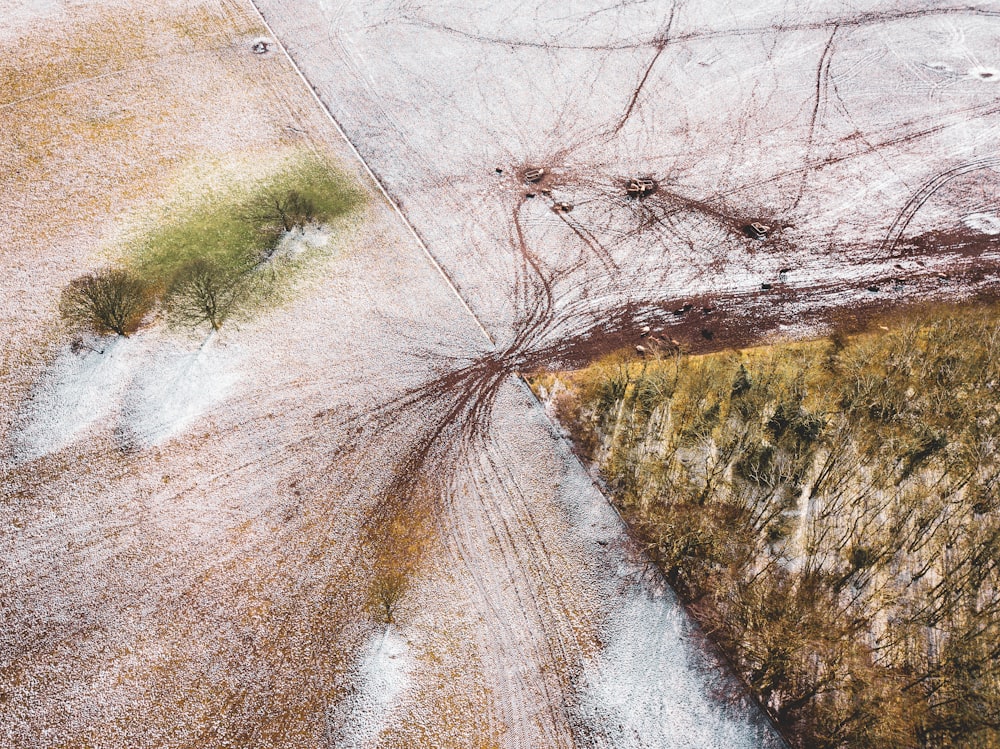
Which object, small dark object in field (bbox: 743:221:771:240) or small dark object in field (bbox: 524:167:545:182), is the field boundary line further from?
small dark object in field (bbox: 743:221:771:240)

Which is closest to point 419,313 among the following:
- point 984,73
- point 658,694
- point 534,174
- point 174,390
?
point 174,390

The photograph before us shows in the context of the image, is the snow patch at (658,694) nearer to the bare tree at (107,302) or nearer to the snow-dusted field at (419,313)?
the snow-dusted field at (419,313)

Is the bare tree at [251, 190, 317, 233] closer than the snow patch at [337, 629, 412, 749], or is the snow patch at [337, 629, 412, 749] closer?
the snow patch at [337, 629, 412, 749]

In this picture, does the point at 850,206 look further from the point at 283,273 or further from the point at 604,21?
the point at 283,273

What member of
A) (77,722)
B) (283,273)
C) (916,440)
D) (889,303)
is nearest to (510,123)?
(283,273)

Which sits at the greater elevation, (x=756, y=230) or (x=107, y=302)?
(x=756, y=230)

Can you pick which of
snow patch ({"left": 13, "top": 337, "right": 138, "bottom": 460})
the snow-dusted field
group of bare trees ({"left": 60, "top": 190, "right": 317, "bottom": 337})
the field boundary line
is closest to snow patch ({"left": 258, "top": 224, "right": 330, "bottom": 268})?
group of bare trees ({"left": 60, "top": 190, "right": 317, "bottom": 337})

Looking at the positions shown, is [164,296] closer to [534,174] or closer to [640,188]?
[534,174]
